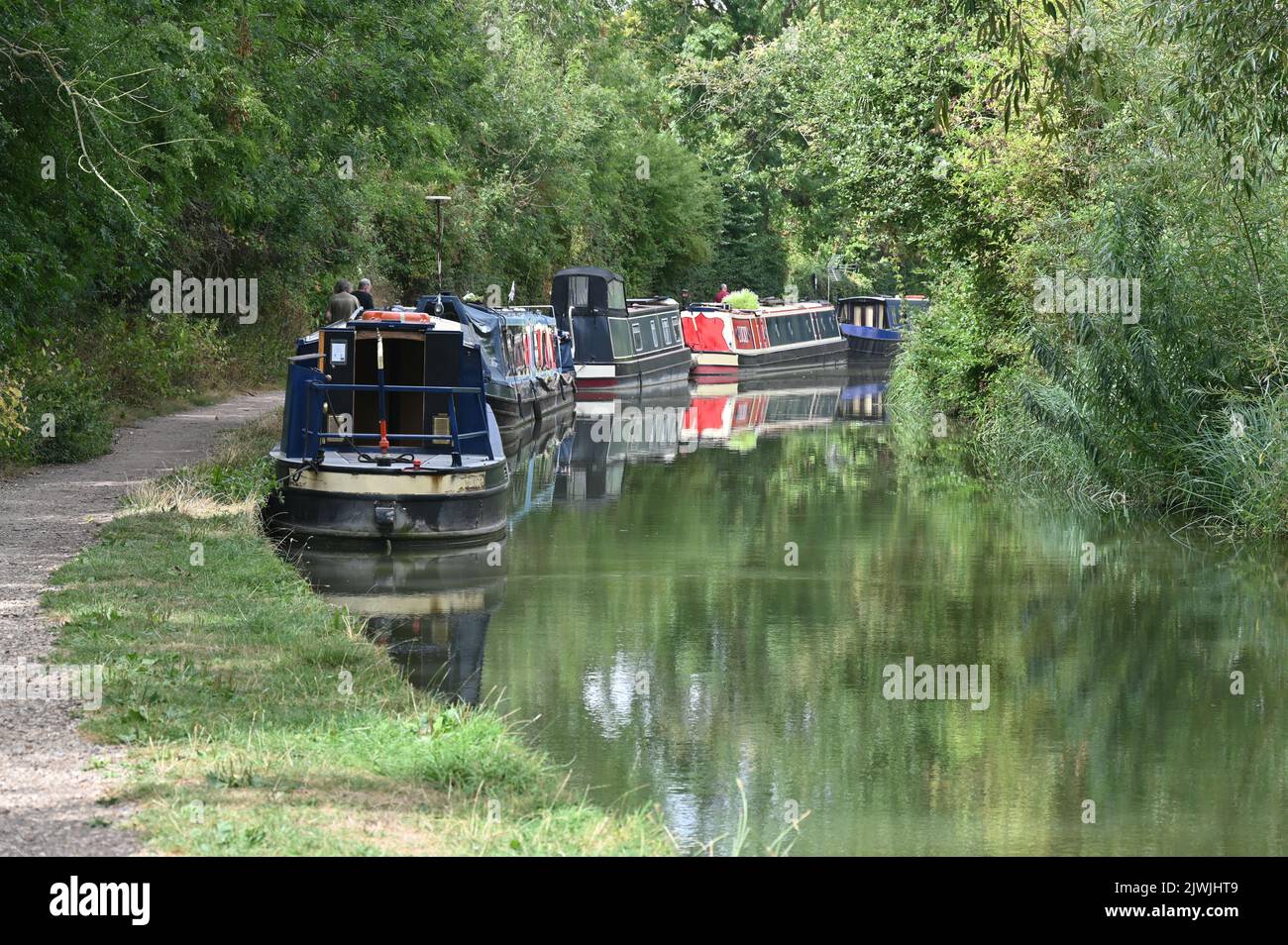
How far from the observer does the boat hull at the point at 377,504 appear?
15594 millimetres

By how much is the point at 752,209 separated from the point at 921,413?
94.1 ft

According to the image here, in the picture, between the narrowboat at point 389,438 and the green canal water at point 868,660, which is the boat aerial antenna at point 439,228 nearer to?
the green canal water at point 868,660

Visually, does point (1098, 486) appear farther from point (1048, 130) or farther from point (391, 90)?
point (391, 90)

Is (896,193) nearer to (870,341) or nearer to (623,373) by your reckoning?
(623,373)

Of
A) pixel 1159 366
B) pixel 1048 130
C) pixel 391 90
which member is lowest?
pixel 1159 366

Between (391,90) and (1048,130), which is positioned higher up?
(391,90)

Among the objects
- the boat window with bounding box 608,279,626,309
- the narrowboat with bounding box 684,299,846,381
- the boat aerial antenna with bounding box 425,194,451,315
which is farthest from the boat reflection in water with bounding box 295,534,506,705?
the narrowboat with bounding box 684,299,846,381

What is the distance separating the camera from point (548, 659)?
11.6 meters

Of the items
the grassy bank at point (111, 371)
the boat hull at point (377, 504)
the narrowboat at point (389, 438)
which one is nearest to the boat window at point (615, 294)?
the grassy bank at point (111, 371)

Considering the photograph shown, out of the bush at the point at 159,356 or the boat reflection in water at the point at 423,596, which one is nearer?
the boat reflection in water at the point at 423,596

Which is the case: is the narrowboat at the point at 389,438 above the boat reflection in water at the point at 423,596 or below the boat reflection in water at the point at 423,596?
above

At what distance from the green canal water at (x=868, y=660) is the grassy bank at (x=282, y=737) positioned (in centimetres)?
75

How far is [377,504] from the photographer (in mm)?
15602
